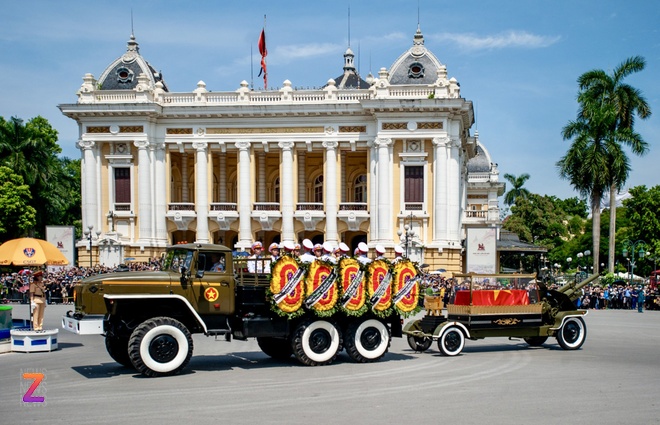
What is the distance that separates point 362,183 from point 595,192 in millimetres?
15391

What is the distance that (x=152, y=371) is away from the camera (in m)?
14.6

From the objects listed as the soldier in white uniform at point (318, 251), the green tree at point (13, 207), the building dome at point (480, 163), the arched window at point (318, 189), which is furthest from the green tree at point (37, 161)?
the soldier in white uniform at point (318, 251)

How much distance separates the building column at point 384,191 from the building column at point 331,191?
10.0 feet

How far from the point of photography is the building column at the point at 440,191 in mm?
48219

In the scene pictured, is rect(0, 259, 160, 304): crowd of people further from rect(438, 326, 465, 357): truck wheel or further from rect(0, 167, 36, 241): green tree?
rect(438, 326, 465, 357): truck wheel

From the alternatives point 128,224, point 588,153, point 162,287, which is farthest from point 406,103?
point 162,287

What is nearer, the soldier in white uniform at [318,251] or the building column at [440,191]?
the soldier in white uniform at [318,251]

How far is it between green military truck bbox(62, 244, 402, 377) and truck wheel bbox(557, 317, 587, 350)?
4.61 m

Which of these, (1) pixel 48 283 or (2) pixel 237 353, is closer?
(2) pixel 237 353

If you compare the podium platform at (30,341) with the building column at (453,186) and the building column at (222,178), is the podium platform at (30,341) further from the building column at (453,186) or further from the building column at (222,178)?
the building column at (222,178)

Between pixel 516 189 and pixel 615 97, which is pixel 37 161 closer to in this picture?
pixel 615 97

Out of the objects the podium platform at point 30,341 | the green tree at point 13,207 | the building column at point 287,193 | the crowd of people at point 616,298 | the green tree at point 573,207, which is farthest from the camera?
the green tree at point 573,207

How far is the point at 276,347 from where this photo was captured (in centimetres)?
1803

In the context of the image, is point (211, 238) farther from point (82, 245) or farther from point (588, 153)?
point (588, 153)
